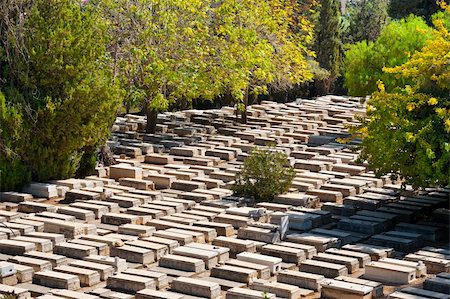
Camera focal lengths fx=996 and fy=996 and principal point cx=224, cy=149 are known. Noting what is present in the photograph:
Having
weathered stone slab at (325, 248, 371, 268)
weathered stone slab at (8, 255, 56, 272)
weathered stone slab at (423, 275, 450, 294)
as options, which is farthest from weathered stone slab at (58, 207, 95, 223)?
weathered stone slab at (423, 275, 450, 294)

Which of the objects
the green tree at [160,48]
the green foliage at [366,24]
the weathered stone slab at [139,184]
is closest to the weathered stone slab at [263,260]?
the weathered stone slab at [139,184]

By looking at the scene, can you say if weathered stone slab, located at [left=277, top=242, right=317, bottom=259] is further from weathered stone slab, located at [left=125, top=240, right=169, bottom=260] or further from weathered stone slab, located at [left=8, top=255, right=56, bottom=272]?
weathered stone slab, located at [left=8, top=255, right=56, bottom=272]

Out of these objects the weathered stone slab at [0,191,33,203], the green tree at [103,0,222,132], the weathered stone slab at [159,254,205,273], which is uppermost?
the green tree at [103,0,222,132]

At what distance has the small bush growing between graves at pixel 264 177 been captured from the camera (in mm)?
21141

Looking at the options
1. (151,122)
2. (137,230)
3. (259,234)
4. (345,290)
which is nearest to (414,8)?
(151,122)

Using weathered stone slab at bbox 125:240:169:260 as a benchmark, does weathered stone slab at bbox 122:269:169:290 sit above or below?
below

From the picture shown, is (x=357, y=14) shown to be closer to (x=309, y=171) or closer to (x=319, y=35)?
(x=319, y=35)

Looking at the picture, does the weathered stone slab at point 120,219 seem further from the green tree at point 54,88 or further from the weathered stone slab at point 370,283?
the weathered stone slab at point 370,283

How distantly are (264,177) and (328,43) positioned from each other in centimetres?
2758

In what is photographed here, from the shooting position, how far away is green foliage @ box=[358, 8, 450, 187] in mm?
18500

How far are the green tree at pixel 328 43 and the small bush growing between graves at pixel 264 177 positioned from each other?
26.3 meters

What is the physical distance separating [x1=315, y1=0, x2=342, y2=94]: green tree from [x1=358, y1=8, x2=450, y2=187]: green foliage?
27923 millimetres

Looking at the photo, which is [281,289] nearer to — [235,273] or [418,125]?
[235,273]

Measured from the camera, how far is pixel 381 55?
31.9m
